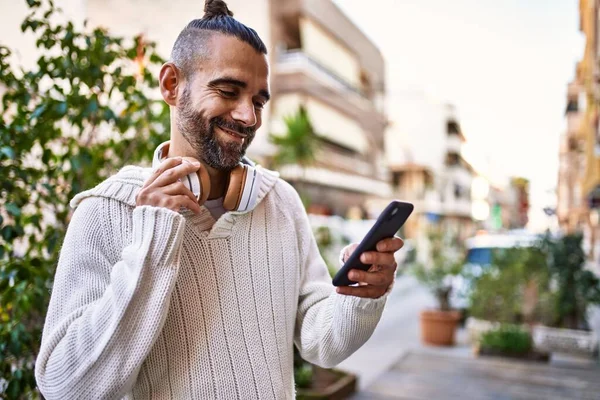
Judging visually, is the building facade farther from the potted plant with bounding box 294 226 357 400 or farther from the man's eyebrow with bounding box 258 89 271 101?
the man's eyebrow with bounding box 258 89 271 101

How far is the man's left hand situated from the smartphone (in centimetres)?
1

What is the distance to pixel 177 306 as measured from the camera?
3.63 ft

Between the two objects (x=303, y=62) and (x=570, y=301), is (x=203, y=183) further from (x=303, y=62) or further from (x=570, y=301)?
(x=303, y=62)

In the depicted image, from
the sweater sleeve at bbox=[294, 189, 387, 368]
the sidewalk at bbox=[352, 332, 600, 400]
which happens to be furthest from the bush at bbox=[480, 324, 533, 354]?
the sweater sleeve at bbox=[294, 189, 387, 368]

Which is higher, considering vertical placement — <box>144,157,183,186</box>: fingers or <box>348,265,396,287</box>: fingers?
<box>144,157,183,186</box>: fingers

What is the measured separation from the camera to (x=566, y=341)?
6.90m

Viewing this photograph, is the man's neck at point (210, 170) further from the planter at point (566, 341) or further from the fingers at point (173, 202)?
the planter at point (566, 341)

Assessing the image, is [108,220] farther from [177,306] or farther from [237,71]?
[237,71]

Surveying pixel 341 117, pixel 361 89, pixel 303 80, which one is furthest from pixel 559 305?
pixel 361 89

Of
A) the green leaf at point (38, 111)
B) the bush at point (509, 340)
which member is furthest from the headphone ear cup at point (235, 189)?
the bush at point (509, 340)

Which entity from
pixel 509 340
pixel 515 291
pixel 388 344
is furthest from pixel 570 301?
pixel 388 344

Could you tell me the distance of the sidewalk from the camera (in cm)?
535

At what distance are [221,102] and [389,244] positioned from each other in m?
0.47

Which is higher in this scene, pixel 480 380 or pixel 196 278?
pixel 196 278
